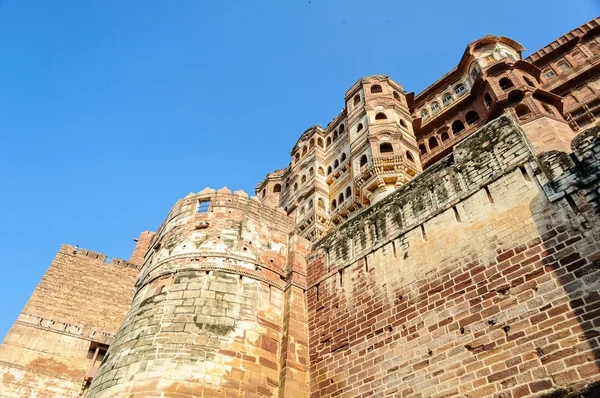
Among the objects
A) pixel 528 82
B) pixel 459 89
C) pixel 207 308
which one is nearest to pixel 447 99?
pixel 459 89

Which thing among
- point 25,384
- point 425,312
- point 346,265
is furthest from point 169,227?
point 25,384

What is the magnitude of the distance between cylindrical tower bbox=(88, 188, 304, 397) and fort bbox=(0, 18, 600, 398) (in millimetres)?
36

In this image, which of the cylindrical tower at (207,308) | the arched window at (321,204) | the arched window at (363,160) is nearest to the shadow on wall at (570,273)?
the cylindrical tower at (207,308)

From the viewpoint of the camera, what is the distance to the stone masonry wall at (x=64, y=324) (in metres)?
15.7

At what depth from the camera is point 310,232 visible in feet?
83.1

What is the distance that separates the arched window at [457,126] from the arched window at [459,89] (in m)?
2.02

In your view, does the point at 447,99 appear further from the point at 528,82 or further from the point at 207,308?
the point at 207,308

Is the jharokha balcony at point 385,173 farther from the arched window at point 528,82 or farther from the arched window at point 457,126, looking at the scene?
the arched window at point 528,82

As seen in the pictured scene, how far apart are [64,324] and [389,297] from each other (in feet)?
48.3

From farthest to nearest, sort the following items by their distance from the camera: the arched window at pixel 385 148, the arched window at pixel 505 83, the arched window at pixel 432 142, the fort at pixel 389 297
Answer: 1. the arched window at pixel 432 142
2. the arched window at pixel 385 148
3. the arched window at pixel 505 83
4. the fort at pixel 389 297

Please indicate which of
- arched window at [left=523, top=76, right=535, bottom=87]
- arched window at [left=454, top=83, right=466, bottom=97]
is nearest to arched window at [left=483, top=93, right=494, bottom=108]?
arched window at [left=523, top=76, right=535, bottom=87]

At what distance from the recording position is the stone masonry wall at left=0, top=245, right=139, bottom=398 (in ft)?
51.6

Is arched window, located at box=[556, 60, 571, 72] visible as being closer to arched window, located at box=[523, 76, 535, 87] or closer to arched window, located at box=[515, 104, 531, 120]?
arched window, located at box=[523, 76, 535, 87]

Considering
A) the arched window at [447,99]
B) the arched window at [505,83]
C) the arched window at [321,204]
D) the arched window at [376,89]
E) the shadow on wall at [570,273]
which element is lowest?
the shadow on wall at [570,273]
